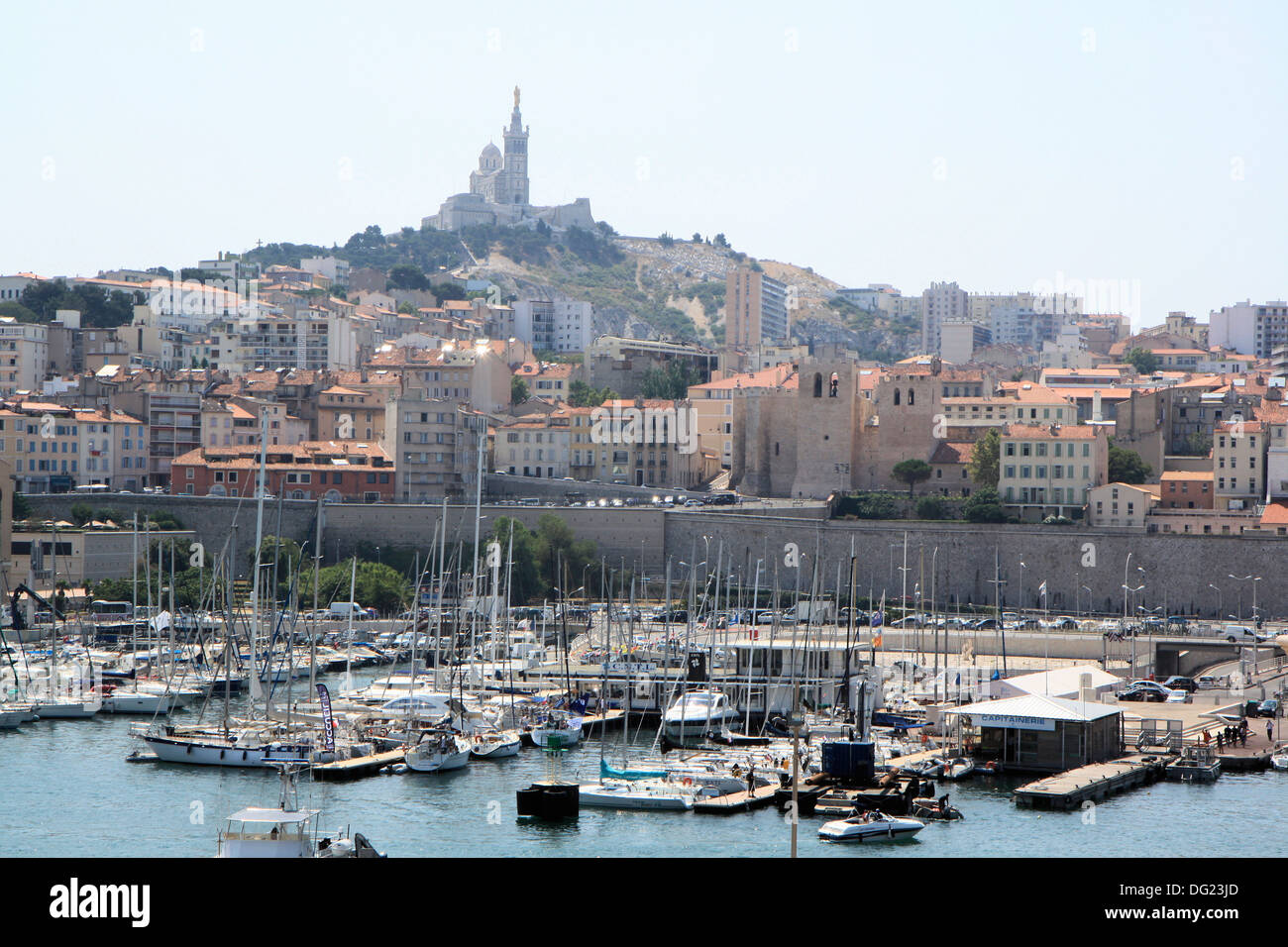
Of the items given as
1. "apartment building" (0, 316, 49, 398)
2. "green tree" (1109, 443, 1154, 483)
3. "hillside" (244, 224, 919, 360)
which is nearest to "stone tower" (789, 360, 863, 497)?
"green tree" (1109, 443, 1154, 483)

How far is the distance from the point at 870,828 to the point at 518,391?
53.7 m

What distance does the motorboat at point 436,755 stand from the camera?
26.4 meters

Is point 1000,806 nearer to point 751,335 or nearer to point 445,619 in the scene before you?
point 445,619

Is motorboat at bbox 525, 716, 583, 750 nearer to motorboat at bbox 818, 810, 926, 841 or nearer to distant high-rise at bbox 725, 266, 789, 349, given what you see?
motorboat at bbox 818, 810, 926, 841

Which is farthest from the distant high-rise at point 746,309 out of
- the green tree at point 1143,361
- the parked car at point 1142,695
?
the parked car at point 1142,695

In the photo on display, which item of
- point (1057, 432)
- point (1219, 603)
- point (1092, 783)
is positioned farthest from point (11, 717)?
point (1057, 432)

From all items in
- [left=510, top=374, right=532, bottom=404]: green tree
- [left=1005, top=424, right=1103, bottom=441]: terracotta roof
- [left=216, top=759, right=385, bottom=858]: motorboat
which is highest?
[left=510, top=374, right=532, bottom=404]: green tree

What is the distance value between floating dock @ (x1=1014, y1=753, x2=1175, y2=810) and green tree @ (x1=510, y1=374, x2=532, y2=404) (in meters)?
48.2

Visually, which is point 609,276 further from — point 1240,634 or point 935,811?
point 935,811

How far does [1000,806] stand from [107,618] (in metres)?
26.2

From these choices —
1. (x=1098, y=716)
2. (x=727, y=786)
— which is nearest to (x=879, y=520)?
(x=1098, y=716)

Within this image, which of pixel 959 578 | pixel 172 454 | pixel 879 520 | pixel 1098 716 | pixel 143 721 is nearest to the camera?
pixel 1098 716

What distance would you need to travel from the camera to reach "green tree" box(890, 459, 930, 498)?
57.7 metres
